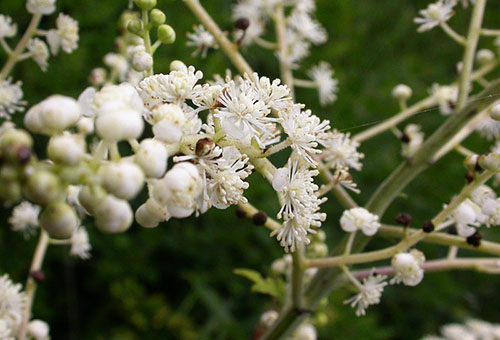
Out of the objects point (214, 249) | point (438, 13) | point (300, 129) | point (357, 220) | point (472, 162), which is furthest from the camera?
point (214, 249)

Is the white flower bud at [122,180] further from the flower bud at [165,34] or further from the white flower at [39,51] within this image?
the white flower at [39,51]

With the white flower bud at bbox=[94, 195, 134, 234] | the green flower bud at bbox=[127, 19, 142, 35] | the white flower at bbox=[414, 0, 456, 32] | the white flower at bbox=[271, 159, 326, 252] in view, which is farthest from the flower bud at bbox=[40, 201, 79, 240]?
the white flower at bbox=[414, 0, 456, 32]

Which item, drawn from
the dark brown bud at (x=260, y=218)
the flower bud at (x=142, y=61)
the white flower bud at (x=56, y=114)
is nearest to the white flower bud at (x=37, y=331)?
the dark brown bud at (x=260, y=218)

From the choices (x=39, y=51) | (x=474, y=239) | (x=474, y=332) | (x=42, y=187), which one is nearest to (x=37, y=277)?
(x=39, y=51)

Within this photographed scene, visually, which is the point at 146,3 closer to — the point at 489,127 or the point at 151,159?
the point at 151,159

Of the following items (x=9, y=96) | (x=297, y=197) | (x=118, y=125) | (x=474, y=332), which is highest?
(x=474, y=332)

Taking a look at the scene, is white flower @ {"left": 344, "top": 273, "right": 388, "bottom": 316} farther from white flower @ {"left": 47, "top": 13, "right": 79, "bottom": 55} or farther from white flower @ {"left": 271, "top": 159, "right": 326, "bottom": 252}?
white flower @ {"left": 47, "top": 13, "right": 79, "bottom": 55}

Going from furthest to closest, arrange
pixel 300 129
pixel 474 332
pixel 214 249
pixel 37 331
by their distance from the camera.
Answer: pixel 214 249 < pixel 474 332 < pixel 37 331 < pixel 300 129
